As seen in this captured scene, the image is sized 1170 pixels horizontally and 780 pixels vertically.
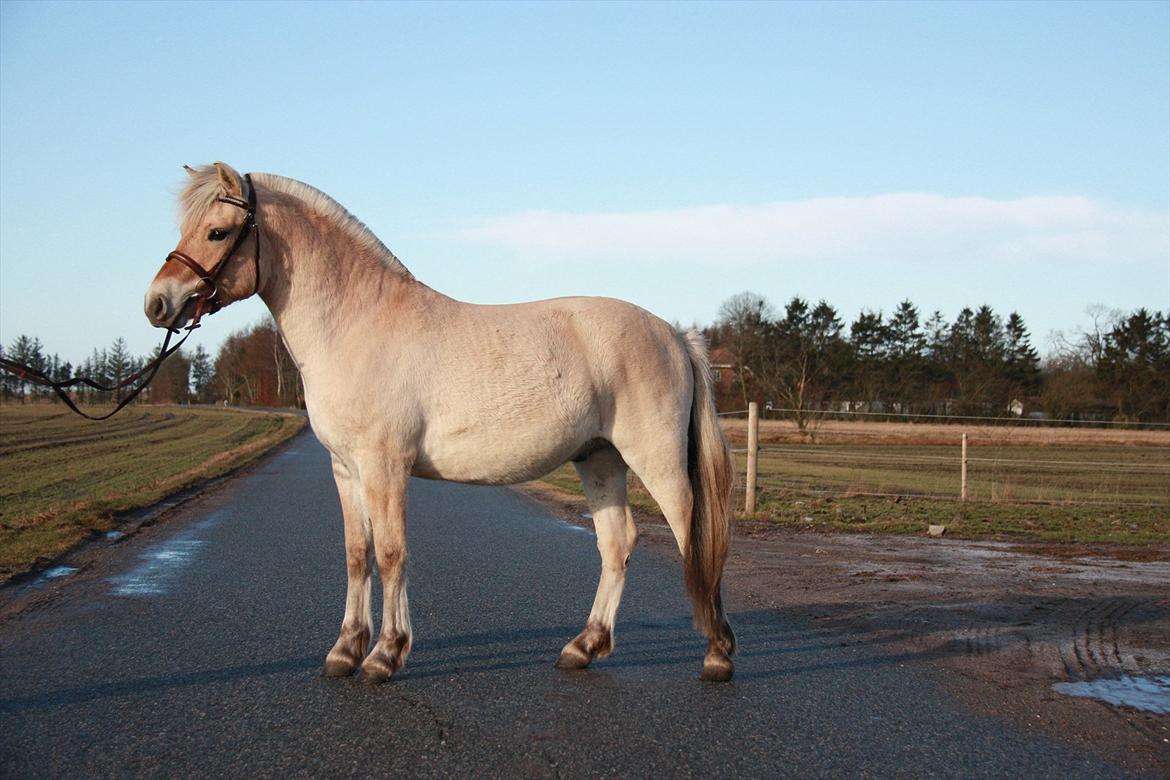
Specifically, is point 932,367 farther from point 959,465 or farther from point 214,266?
point 214,266

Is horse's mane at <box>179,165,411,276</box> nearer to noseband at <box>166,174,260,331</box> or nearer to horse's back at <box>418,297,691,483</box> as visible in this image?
noseband at <box>166,174,260,331</box>

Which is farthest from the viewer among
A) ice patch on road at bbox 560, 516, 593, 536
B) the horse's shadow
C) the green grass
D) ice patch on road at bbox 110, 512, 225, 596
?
the green grass

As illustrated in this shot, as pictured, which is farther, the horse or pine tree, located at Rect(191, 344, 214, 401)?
pine tree, located at Rect(191, 344, 214, 401)

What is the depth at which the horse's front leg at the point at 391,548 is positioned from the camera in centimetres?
486

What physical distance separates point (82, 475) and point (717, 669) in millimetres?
18974

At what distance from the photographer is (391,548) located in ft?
16.1

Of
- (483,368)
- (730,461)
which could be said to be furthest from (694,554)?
(483,368)

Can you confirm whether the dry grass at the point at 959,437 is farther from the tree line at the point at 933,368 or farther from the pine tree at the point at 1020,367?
the pine tree at the point at 1020,367

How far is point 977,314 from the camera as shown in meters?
78.1

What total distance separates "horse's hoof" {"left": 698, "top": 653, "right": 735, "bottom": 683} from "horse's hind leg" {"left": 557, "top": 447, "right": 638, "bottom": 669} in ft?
1.84

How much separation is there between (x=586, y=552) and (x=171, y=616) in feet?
14.1

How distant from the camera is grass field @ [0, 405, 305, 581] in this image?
1034cm

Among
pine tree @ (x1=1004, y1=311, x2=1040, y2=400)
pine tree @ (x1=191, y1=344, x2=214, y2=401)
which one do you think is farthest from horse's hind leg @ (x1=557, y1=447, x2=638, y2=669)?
pine tree @ (x1=191, y1=344, x2=214, y2=401)

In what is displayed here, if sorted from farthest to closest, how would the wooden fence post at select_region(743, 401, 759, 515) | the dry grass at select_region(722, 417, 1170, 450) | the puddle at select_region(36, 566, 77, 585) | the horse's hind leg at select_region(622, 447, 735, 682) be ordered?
1. the dry grass at select_region(722, 417, 1170, 450)
2. the wooden fence post at select_region(743, 401, 759, 515)
3. the puddle at select_region(36, 566, 77, 585)
4. the horse's hind leg at select_region(622, 447, 735, 682)
